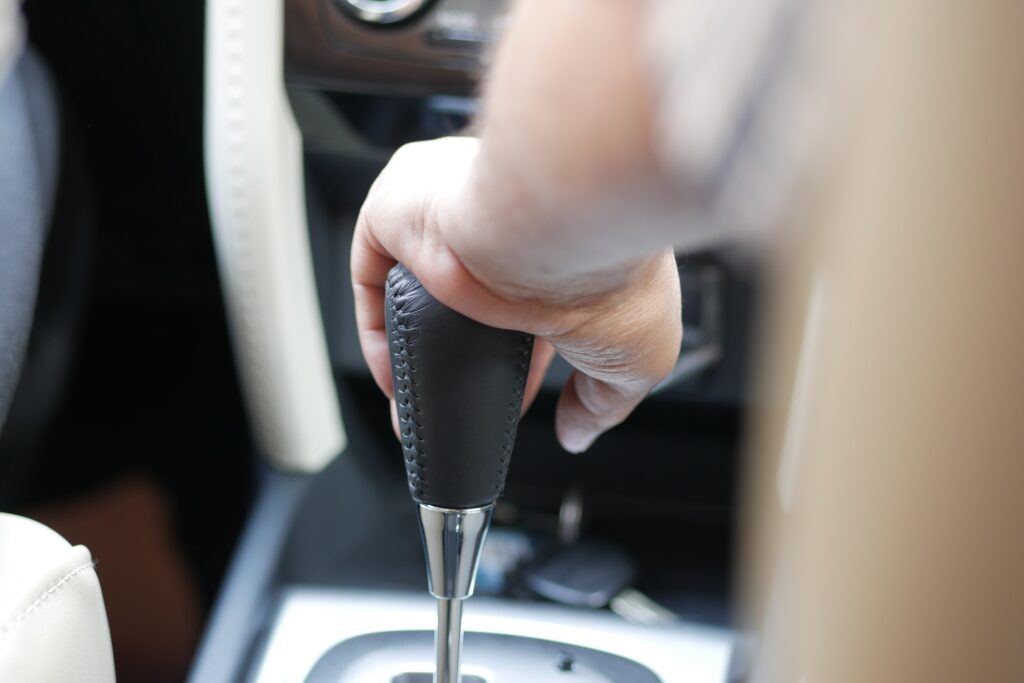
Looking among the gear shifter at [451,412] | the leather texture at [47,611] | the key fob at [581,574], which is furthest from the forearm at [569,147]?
the key fob at [581,574]

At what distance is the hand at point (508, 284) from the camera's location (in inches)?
12.5

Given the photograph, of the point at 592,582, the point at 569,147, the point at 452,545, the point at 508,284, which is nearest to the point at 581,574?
the point at 592,582

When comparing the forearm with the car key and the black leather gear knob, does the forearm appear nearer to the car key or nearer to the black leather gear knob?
the black leather gear knob

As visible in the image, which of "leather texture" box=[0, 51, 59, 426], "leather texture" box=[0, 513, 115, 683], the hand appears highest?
the hand

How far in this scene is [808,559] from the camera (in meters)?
0.17

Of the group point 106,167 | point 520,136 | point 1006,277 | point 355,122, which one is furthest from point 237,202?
point 1006,277

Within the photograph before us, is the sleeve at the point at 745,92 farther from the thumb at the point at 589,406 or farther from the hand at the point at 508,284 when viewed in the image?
the thumb at the point at 589,406

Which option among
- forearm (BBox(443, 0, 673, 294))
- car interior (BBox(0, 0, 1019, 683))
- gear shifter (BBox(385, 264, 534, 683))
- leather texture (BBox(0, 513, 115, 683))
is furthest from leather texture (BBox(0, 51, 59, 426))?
forearm (BBox(443, 0, 673, 294))

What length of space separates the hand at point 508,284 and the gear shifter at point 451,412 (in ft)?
0.07

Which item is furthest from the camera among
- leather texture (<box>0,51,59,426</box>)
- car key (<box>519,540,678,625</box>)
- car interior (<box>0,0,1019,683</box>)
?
car key (<box>519,540,678,625</box>)

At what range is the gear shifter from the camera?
39 cm

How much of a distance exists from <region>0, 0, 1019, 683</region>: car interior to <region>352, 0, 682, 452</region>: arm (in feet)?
0.59

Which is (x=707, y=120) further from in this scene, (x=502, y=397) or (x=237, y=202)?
(x=237, y=202)

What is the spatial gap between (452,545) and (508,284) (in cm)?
17
